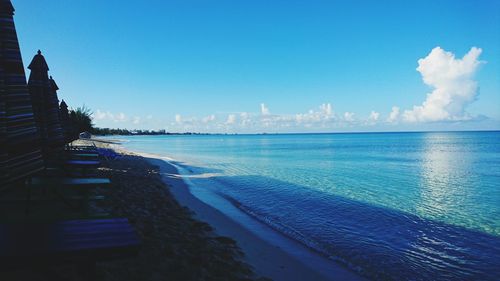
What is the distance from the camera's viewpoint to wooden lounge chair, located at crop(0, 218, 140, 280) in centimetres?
244

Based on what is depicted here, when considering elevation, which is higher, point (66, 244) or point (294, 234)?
point (66, 244)

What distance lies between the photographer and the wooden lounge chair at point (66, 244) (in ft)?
8.00

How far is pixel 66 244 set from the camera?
2.63 m

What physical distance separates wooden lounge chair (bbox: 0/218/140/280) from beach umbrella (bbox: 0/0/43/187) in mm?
790

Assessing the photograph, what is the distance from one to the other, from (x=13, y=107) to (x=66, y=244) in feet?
6.46

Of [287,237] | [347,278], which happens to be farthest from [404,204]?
[347,278]

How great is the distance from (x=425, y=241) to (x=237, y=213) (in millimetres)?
6201

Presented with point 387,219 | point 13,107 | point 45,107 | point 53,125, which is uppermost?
point 45,107

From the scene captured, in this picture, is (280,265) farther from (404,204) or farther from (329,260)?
(404,204)

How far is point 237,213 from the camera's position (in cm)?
1138

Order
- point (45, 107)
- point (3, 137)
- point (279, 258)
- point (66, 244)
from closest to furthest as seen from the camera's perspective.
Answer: point (66, 244) → point (3, 137) → point (279, 258) → point (45, 107)

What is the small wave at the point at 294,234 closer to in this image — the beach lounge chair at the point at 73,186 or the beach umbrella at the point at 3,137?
the beach lounge chair at the point at 73,186

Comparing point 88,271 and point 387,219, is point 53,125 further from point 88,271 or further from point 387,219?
point 387,219

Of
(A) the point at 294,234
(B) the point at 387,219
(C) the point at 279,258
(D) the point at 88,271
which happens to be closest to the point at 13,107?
(D) the point at 88,271
